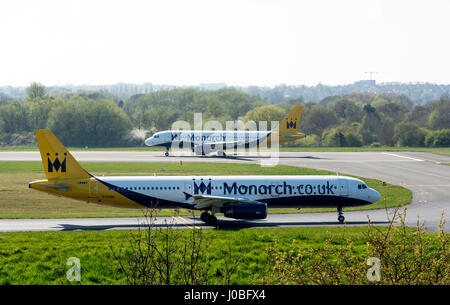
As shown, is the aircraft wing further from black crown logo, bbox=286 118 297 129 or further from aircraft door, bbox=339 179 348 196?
black crown logo, bbox=286 118 297 129

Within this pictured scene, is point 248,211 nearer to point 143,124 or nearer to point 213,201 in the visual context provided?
point 213,201

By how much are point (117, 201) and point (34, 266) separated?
1746 centimetres

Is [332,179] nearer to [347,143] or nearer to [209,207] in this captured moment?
[209,207]

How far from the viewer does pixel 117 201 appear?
39.6m

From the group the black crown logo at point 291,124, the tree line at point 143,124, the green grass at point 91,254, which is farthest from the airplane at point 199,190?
the tree line at point 143,124

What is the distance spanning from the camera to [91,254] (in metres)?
23.3

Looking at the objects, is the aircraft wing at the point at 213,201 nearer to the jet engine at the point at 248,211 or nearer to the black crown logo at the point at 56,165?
the jet engine at the point at 248,211

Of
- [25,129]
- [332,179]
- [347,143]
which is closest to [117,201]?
[332,179]

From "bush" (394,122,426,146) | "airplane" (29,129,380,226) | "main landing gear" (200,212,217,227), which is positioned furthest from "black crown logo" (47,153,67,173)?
"bush" (394,122,426,146)

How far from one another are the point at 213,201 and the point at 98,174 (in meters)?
34.4

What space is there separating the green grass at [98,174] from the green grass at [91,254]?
29.7 ft

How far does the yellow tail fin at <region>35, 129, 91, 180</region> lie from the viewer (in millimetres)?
38906

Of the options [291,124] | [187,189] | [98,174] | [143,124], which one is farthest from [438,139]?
[187,189]

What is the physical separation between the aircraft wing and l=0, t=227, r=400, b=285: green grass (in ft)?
29.0
